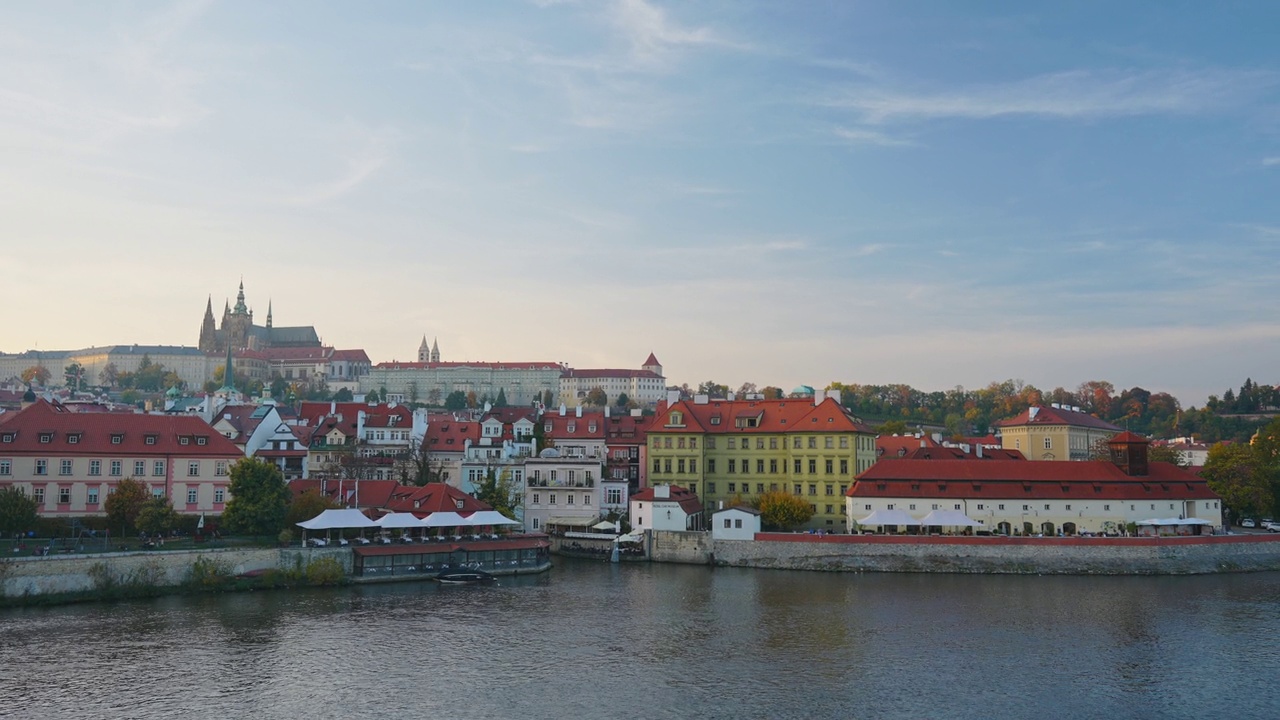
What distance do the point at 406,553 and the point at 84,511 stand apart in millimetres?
17597

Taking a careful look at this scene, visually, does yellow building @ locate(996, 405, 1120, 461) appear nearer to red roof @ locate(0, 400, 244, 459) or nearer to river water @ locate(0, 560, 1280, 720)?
river water @ locate(0, 560, 1280, 720)

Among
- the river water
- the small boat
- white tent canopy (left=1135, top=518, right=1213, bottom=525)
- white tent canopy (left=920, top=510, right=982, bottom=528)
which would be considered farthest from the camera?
white tent canopy (left=1135, top=518, right=1213, bottom=525)

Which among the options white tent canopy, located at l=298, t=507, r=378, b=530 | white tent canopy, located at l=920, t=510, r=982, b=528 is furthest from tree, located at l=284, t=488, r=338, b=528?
white tent canopy, located at l=920, t=510, r=982, b=528

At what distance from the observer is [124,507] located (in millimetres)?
49406

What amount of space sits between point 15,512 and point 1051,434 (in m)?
87.6

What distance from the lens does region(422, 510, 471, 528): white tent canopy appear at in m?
51.6

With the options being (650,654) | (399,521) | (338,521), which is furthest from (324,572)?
(650,654)

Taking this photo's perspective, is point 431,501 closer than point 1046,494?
Yes

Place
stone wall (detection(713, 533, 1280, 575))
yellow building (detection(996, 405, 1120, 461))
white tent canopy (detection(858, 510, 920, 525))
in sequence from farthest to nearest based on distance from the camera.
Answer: yellow building (detection(996, 405, 1120, 461))
white tent canopy (detection(858, 510, 920, 525))
stone wall (detection(713, 533, 1280, 575))

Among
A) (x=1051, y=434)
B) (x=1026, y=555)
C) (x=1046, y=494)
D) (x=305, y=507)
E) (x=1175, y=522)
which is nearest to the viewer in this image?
(x=305, y=507)

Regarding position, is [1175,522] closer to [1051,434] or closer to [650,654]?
[650,654]

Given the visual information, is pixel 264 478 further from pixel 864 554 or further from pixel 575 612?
pixel 864 554

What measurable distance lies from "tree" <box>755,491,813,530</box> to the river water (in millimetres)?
14136

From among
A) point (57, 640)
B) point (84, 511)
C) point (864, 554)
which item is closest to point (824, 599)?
point (864, 554)
